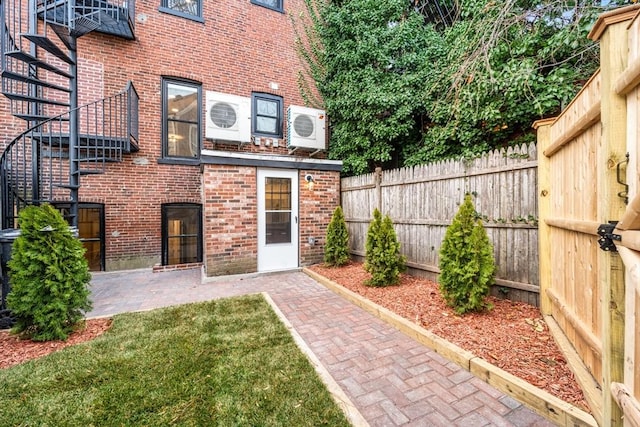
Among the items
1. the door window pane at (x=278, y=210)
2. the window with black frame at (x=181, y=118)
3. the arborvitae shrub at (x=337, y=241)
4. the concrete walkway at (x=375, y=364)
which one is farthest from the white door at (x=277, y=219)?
the window with black frame at (x=181, y=118)

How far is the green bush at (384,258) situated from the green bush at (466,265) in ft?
3.78

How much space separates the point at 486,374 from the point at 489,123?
475 cm

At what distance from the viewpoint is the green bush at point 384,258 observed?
438 cm

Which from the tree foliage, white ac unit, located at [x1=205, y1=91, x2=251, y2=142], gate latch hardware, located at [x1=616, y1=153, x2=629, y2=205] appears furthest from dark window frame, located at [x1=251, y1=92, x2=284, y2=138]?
gate latch hardware, located at [x1=616, y1=153, x2=629, y2=205]

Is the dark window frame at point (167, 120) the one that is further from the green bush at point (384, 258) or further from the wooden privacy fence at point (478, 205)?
the green bush at point (384, 258)

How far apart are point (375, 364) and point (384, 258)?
2.11 metres

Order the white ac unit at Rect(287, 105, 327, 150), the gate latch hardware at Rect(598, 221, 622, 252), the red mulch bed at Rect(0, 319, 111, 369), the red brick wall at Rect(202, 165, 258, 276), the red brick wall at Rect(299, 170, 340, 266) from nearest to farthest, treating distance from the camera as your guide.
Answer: the gate latch hardware at Rect(598, 221, 622, 252) → the red mulch bed at Rect(0, 319, 111, 369) → the red brick wall at Rect(202, 165, 258, 276) → the red brick wall at Rect(299, 170, 340, 266) → the white ac unit at Rect(287, 105, 327, 150)

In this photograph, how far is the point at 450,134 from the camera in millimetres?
5727

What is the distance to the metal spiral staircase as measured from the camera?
13.8 ft

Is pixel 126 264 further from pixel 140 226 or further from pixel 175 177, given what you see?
pixel 175 177

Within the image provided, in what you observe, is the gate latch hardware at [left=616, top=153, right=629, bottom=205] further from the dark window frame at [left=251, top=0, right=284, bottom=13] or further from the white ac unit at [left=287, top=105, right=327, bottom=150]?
the dark window frame at [left=251, top=0, right=284, bottom=13]

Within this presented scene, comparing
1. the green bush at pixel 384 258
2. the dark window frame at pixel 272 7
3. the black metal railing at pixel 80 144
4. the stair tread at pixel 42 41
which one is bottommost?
the green bush at pixel 384 258

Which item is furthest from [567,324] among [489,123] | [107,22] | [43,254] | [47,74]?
[47,74]

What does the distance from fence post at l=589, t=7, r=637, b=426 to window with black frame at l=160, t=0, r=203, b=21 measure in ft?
26.8
